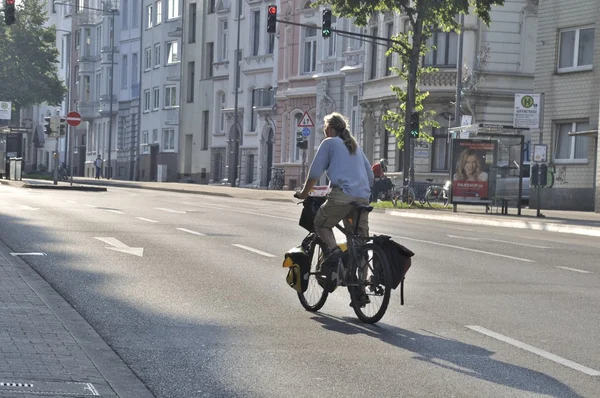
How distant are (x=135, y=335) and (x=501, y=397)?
3.35 meters

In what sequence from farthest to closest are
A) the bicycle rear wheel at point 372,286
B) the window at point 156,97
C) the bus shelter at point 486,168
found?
the window at point 156,97, the bus shelter at point 486,168, the bicycle rear wheel at point 372,286

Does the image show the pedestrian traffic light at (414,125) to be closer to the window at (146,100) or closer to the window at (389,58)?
the window at (389,58)

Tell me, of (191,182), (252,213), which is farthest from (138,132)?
Result: (252,213)

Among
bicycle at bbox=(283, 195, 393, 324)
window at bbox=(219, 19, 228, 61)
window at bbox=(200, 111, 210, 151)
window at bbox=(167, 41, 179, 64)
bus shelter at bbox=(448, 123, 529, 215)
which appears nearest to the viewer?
bicycle at bbox=(283, 195, 393, 324)

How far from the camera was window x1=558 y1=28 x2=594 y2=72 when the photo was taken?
147ft

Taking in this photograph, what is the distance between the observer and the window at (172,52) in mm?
84375

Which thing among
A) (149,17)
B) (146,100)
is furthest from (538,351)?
(149,17)

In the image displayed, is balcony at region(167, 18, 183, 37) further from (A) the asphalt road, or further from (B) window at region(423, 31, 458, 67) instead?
A: (A) the asphalt road

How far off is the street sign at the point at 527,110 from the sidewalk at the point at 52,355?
24.9 meters

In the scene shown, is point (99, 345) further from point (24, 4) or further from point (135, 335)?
point (24, 4)

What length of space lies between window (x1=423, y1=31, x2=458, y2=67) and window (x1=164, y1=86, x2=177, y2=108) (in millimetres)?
32052

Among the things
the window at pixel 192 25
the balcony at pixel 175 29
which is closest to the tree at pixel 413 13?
the window at pixel 192 25

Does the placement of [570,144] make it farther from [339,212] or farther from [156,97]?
[156,97]

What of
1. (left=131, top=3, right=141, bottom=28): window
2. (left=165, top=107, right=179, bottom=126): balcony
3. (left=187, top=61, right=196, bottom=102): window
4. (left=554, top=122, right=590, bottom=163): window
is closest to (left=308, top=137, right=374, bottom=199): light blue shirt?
(left=554, top=122, right=590, bottom=163): window
